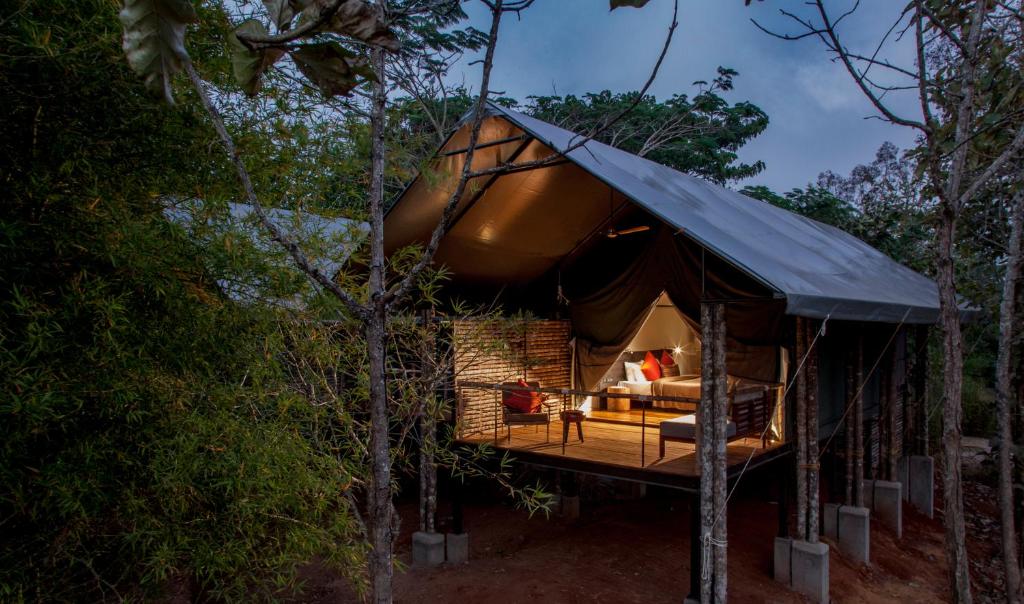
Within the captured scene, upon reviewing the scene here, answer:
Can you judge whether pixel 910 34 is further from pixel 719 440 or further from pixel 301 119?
pixel 301 119

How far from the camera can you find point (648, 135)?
50.9 ft

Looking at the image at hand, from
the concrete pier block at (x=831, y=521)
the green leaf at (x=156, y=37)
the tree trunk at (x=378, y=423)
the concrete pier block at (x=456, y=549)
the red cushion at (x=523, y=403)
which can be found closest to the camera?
the green leaf at (x=156, y=37)

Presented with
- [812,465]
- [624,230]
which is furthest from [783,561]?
[624,230]

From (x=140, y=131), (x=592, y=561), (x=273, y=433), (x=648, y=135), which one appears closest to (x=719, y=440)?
(x=592, y=561)

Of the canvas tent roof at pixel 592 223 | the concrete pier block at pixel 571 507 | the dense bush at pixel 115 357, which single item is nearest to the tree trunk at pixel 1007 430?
the canvas tent roof at pixel 592 223

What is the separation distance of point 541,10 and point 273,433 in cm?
221

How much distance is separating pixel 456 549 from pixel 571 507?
2.36 metres

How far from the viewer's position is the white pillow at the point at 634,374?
920 centimetres

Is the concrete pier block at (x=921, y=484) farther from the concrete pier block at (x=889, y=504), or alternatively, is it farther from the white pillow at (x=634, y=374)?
the white pillow at (x=634, y=374)

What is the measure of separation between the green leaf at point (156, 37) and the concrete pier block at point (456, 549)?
6688 mm

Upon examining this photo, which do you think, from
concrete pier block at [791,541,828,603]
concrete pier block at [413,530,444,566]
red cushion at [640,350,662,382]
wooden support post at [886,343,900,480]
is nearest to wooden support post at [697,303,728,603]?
concrete pier block at [791,541,828,603]

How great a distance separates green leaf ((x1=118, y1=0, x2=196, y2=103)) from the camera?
855 millimetres

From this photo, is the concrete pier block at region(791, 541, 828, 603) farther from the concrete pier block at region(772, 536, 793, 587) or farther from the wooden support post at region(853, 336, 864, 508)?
the wooden support post at region(853, 336, 864, 508)

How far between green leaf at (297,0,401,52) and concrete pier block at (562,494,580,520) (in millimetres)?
8395
